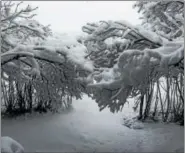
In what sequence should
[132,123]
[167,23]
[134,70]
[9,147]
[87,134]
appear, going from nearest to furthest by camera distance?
[134,70] → [9,147] → [87,134] → [167,23] → [132,123]

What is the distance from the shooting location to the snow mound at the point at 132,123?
784cm

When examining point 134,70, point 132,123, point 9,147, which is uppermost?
point 134,70

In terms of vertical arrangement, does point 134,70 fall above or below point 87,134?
above

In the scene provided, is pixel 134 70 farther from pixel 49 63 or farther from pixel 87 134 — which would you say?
pixel 87 134

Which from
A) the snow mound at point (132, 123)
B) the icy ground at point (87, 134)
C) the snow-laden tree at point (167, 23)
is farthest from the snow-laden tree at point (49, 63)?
the snow mound at point (132, 123)

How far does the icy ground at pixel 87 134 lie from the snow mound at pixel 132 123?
131 millimetres

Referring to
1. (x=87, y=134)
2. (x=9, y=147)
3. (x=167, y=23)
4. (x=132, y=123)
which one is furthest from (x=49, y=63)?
(x=167, y=23)

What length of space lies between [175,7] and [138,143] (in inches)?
139

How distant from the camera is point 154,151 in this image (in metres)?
6.12

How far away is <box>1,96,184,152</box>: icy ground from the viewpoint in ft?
20.6

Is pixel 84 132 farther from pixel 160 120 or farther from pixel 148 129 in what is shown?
pixel 160 120

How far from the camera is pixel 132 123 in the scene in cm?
816

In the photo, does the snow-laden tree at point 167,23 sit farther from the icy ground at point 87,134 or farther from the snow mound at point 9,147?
the snow mound at point 9,147

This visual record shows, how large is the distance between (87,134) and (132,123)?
157 centimetres
